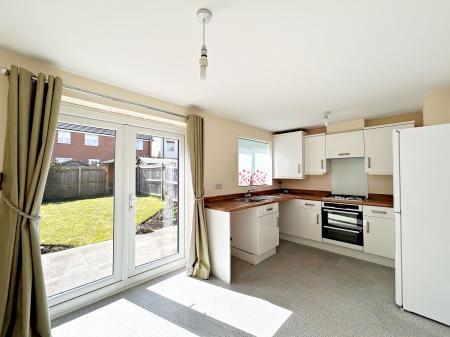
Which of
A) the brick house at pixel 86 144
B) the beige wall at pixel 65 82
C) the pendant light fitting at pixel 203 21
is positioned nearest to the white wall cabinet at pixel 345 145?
the beige wall at pixel 65 82

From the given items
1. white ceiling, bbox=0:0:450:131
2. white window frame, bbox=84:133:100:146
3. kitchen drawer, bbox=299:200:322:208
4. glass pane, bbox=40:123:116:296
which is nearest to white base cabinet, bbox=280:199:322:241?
kitchen drawer, bbox=299:200:322:208

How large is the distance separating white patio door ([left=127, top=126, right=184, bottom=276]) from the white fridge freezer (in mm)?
2565

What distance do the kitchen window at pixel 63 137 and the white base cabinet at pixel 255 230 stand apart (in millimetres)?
2421

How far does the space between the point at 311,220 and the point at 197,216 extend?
7.17 ft

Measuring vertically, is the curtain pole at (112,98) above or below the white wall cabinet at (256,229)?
above

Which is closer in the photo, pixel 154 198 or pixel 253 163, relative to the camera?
pixel 154 198

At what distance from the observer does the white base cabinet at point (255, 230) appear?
10.00 ft

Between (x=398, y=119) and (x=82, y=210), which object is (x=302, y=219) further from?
(x=82, y=210)

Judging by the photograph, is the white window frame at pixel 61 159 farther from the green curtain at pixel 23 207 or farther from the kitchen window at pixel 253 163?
the kitchen window at pixel 253 163

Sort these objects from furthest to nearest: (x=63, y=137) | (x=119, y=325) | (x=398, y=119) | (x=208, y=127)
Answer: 1. (x=398, y=119)
2. (x=208, y=127)
3. (x=63, y=137)
4. (x=119, y=325)

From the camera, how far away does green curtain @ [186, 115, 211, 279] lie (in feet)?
8.78

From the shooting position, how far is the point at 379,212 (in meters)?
3.00

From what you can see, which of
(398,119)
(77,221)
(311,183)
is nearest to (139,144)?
(77,221)

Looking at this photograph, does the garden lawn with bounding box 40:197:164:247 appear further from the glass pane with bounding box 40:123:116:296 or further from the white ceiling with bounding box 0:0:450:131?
the white ceiling with bounding box 0:0:450:131
